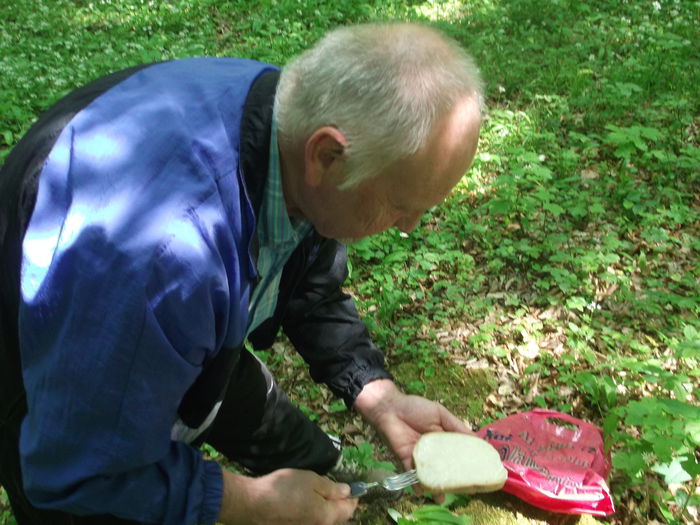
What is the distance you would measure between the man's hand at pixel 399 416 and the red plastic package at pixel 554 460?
0.37 metres

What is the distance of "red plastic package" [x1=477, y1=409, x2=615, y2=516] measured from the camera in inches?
83.8

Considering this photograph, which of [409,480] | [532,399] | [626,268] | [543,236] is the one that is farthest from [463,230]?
[409,480]

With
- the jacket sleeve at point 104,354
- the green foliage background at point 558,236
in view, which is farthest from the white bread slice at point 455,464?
the jacket sleeve at point 104,354

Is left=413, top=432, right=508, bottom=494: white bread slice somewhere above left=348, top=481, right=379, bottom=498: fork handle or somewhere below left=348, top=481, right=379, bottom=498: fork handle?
above

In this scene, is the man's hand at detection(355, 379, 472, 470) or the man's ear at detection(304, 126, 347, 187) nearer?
the man's ear at detection(304, 126, 347, 187)

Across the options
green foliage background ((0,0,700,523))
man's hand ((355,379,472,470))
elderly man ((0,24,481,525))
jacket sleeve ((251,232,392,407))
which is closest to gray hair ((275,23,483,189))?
elderly man ((0,24,481,525))

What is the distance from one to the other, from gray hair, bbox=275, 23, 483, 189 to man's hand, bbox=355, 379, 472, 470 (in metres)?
0.94

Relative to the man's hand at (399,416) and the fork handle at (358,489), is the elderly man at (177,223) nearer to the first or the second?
the fork handle at (358,489)

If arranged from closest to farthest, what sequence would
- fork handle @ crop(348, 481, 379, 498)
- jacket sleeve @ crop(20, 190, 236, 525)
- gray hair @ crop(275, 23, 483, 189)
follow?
jacket sleeve @ crop(20, 190, 236, 525) < gray hair @ crop(275, 23, 483, 189) < fork handle @ crop(348, 481, 379, 498)

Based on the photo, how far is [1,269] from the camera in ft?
4.19

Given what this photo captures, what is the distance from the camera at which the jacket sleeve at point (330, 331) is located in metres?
2.05

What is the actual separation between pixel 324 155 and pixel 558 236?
2.65 metres

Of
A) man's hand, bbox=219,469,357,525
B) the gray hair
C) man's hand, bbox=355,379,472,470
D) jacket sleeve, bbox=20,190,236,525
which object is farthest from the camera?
man's hand, bbox=355,379,472,470

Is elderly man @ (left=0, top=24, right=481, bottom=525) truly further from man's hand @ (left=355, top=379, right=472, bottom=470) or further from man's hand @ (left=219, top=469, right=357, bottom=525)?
man's hand @ (left=355, top=379, right=472, bottom=470)
